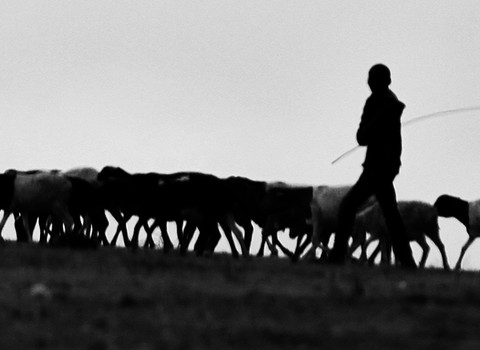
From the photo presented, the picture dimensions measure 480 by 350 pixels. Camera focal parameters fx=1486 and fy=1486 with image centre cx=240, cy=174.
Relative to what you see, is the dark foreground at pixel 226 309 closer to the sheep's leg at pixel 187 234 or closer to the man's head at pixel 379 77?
the man's head at pixel 379 77

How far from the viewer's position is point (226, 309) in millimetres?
11125

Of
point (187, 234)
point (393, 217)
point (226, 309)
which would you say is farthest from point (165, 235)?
point (226, 309)

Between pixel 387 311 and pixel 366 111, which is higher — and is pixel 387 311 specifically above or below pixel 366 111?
below

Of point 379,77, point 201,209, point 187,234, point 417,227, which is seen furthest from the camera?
point 417,227

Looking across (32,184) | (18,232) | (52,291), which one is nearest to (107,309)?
(52,291)

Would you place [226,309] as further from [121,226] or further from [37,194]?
[121,226]

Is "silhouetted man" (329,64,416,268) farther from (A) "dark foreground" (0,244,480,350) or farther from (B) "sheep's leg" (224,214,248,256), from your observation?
(B) "sheep's leg" (224,214,248,256)

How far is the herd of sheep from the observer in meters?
22.6

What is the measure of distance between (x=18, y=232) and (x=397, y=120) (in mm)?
13924

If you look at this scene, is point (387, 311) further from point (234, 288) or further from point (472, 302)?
point (234, 288)

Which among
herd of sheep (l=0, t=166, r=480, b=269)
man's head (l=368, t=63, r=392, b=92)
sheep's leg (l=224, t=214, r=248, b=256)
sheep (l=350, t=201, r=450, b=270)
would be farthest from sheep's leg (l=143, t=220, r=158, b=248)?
man's head (l=368, t=63, r=392, b=92)

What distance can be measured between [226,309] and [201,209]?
1141 cm

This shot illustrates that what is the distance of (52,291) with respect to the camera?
12039mm

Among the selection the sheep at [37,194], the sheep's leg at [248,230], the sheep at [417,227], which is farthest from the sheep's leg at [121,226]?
the sheep at [417,227]
